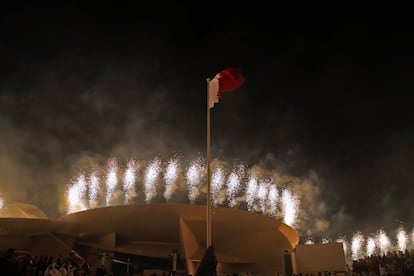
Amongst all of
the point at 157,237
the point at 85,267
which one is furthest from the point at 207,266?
the point at 157,237

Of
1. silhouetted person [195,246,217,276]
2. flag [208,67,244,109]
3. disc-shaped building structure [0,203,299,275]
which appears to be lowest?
silhouetted person [195,246,217,276]

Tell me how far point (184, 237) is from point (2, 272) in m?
24.0

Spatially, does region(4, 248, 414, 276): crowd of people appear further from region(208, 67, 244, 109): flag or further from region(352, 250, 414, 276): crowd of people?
region(208, 67, 244, 109): flag

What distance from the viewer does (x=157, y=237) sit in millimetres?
37750

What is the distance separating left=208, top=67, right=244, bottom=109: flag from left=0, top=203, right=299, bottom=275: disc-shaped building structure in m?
15.7

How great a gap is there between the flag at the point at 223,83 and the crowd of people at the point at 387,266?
12.2 meters

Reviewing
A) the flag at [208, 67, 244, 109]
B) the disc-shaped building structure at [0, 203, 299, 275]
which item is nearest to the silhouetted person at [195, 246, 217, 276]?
the flag at [208, 67, 244, 109]

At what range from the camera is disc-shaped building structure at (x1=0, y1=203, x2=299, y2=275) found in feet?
113

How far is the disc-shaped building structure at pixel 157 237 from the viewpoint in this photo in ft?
113

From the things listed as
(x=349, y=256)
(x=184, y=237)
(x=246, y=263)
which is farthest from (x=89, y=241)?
(x=349, y=256)

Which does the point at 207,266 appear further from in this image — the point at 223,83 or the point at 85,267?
the point at 85,267

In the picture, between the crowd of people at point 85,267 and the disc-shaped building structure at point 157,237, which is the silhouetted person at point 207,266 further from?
the disc-shaped building structure at point 157,237

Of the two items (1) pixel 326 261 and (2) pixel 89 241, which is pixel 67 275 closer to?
(2) pixel 89 241

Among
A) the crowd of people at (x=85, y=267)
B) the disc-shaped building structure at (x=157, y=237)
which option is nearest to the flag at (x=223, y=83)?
the crowd of people at (x=85, y=267)
